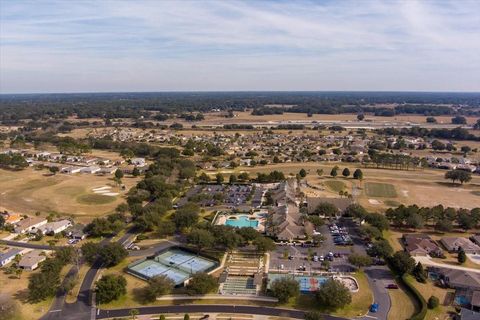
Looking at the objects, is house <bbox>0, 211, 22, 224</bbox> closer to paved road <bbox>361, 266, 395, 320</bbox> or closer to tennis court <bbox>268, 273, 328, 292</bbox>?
tennis court <bbox>268, 273, 328, 292</bbox>

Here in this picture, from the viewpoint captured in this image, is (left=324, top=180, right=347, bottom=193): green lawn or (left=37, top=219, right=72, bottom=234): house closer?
(left=37, top=219, right=72, bottom=234): house

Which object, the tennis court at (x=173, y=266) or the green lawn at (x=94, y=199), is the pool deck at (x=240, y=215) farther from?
the green lawn at (x=94, y=199)

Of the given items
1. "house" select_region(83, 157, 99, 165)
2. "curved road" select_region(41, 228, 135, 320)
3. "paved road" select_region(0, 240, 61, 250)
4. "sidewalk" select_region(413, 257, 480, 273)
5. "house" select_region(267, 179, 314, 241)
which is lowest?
"curved road" select_region(41, 228, 135, 320)

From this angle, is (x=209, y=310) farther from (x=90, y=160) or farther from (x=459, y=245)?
→ (x=90, y=160)

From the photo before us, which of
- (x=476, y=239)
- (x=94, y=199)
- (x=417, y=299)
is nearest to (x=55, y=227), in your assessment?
(x=94, y=199)

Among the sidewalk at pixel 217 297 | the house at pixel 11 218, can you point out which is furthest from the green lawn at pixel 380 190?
the house at pixel 11 218

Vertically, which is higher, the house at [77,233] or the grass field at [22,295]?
the house at [77,233]

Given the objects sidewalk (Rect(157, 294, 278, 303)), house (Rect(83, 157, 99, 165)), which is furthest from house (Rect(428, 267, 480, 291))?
house (Rect(83, 157, 99, 165))

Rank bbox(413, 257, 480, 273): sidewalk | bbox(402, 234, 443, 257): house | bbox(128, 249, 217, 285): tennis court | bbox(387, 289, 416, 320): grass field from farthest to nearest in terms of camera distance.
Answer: bbox(402, 234, 443, 257): house
bbox(413, 257, 480, 273): sidewalk
bbox(128, 249, 217, 285): tennis court
bbox(387, 289, 416, 320): grass field
